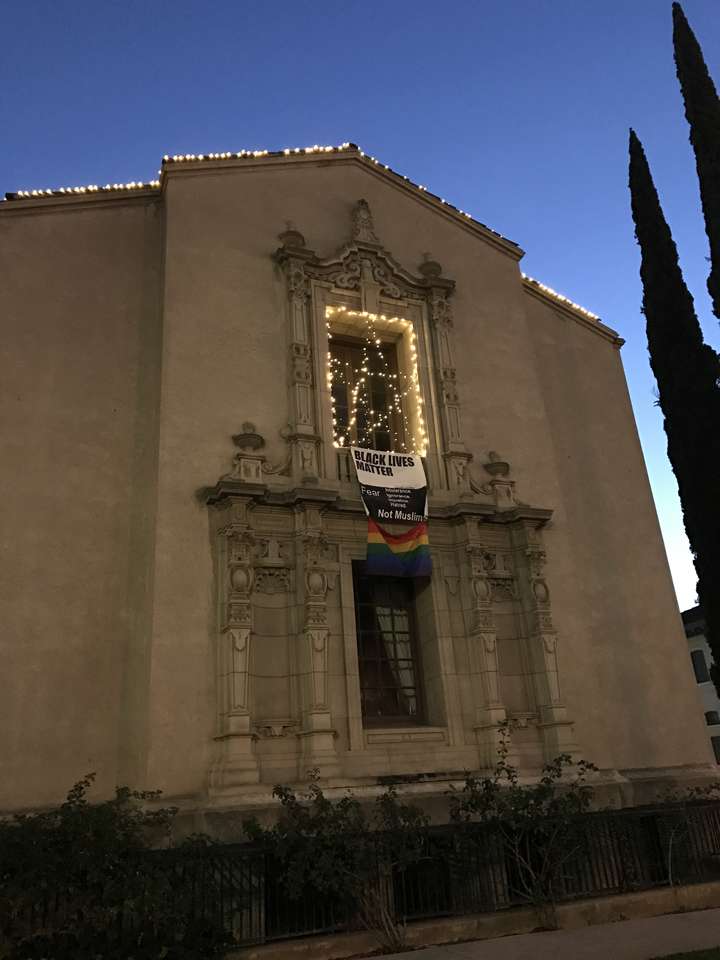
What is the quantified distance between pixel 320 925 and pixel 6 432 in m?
8.50

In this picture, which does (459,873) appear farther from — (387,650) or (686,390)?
(686,390)

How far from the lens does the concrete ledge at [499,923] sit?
8.82 metres

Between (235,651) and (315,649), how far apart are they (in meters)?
1.28

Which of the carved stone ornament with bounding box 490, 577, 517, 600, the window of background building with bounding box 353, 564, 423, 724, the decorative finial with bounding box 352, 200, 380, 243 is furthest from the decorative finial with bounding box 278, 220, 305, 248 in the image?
the carved stone ornament with bounding box 490, 577, 517, 600

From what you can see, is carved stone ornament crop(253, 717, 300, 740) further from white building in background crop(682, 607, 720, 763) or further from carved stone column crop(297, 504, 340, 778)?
A: white building in background crop(682, 607, 720, 763)

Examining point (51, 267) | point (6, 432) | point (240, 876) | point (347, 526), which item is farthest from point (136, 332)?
point (240, 876)

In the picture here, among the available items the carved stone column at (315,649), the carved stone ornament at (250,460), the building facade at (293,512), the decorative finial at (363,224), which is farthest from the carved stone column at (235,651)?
the decorative finial at (363,224)

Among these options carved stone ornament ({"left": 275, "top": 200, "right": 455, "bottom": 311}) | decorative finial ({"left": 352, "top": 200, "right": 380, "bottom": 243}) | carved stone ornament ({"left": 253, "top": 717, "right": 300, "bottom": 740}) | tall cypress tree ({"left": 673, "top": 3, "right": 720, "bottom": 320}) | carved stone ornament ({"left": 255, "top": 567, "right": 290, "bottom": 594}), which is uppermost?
tall cypress tree ({"left": 673, "top": 3, "right": 720, "bottom": 320})

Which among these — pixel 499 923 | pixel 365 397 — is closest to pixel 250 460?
pixel 365 397

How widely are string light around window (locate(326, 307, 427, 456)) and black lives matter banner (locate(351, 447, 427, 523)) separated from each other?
0.79m

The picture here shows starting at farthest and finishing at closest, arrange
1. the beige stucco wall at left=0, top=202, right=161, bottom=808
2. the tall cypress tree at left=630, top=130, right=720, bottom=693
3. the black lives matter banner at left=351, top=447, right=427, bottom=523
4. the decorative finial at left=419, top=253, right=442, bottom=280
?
the tall cypress tree at left=630, top=130, right=720, bottom=693 → the decorative finial at left=419, top=253, right=442, bottom=280 → the black lives matter banner at left=351, top=447, right=427, bottom=523 → the beige stucco wall at left=0, top=202, right=161, bottom=808

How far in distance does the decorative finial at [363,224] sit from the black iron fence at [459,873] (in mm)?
11349

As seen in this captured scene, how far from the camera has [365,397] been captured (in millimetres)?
15922

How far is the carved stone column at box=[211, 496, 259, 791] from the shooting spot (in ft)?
36.9
